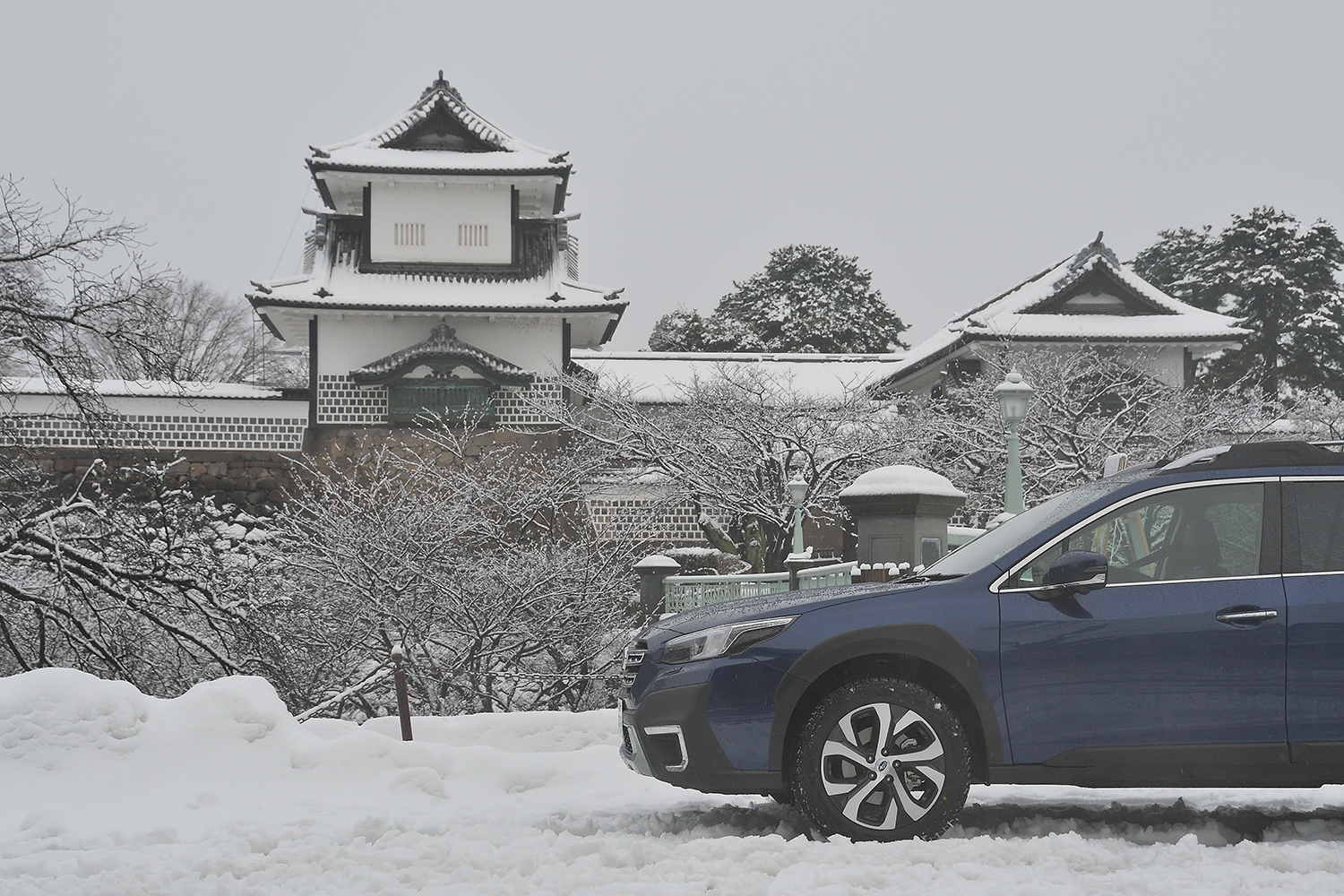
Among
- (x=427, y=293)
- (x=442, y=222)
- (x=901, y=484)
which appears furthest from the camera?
(x=442, y=222)

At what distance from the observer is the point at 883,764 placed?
5031 millimetres

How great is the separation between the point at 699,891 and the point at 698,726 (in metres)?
1.02

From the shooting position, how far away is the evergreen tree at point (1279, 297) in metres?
49.1

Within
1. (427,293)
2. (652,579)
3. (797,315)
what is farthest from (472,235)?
(797,315)

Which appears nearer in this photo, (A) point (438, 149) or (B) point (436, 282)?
(B) point (436, 282)

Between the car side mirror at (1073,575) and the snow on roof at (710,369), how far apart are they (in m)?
25.9

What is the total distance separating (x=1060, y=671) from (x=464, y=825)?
257cm

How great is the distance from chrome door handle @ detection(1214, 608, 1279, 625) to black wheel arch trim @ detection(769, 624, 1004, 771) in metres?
0.99

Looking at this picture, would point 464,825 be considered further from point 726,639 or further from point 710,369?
point 710,369

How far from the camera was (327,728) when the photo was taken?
27.9 ft

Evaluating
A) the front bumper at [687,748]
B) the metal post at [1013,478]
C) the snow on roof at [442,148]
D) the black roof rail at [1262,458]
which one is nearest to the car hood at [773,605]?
the front bumper at [687,748]

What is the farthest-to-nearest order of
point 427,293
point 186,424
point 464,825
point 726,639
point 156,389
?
1. point 427,293
2. point 186,424
3. point 156,389
4. point 464,825
5. point 726,639

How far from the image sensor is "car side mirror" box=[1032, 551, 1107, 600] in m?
5.08

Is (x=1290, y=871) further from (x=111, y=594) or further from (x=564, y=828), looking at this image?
(x=111, y=594)
